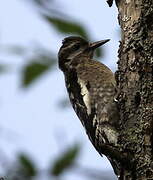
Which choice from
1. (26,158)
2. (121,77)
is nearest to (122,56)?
(121,77)

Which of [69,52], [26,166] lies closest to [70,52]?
[69,52]

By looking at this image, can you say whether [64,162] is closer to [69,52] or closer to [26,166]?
[26,166]

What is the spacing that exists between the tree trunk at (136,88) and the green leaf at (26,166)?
0.69m

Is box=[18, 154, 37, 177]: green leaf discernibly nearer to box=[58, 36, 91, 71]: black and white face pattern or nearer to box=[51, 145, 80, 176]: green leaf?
box=[51, 145, 80, 176]: green leaf

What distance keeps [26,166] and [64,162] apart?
0.52 ft

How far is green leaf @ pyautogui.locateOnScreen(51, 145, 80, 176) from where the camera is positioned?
1755 mm

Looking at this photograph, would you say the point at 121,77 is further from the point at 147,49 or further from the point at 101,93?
the point at 101,93

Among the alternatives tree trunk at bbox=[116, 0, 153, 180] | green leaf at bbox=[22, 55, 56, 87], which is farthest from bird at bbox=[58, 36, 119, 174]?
green leaf at bbox=[22, 55, 56, 87]

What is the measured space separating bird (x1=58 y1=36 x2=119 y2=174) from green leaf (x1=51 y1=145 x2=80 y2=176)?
3.91 ft

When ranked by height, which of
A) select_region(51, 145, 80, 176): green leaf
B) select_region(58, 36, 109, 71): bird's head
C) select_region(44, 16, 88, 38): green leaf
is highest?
select_region(58, 36, 109, 71): bird's head

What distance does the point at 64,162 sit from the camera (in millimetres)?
1774

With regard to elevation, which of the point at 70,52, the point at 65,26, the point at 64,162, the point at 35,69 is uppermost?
the point at 70,52

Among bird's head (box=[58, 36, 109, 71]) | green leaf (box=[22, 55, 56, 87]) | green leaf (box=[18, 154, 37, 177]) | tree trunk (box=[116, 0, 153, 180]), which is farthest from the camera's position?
bird's head (box=[58, 36, 109, 71])

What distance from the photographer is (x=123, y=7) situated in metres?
2.87
